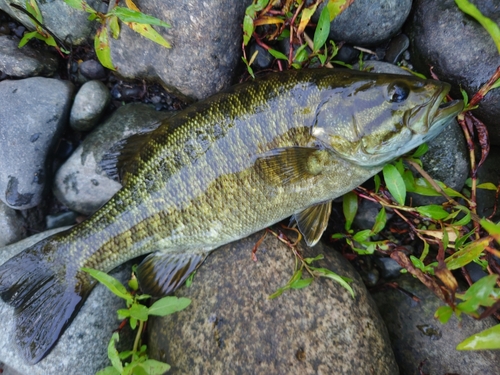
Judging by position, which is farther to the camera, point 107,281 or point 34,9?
point 34,9

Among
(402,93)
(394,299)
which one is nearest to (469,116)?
(402,93)

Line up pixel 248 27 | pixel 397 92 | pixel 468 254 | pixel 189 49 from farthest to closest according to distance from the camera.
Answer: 1. pixel 189 49
2. pixel 248 27
3. pixel 397 92
4. pixel 468 254

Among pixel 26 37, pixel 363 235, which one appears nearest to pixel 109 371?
pixel 363 235

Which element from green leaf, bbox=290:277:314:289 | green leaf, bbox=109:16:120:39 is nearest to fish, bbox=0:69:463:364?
green leaf, bbox=290:277:314:289

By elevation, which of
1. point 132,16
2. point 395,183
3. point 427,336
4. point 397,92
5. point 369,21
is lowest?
point 427,336

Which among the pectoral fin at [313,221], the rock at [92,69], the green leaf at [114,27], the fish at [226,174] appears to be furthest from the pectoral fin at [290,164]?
the rock at [92,69]

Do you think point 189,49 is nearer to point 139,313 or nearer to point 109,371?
point 139,313
